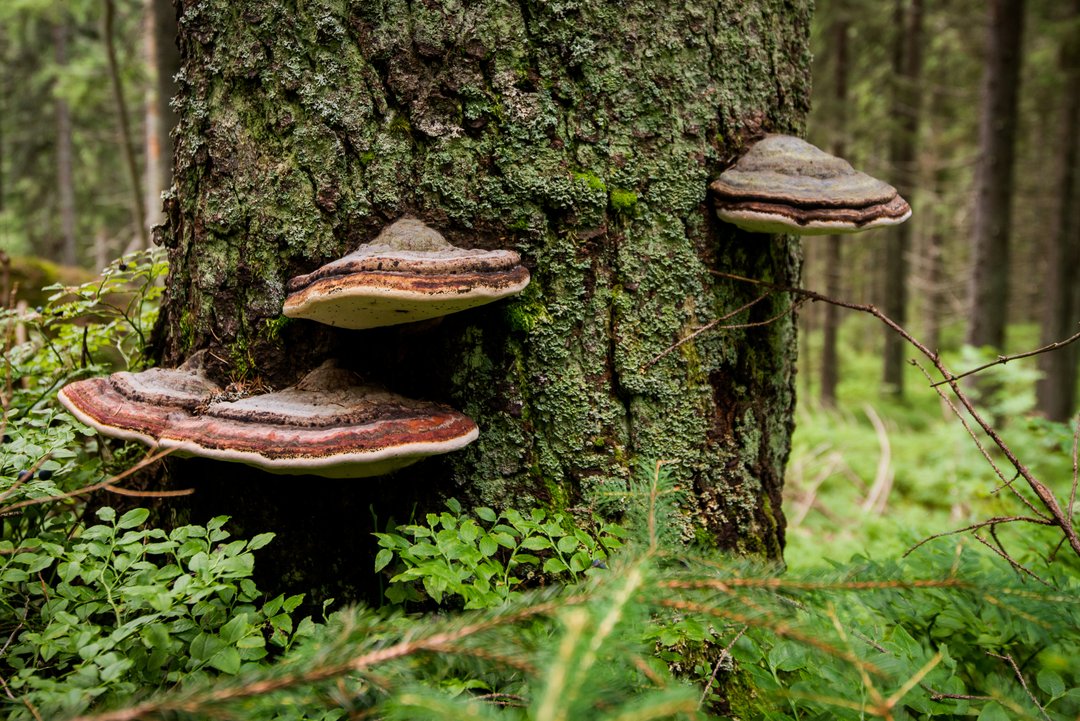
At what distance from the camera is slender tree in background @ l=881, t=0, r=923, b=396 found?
44.6 ft

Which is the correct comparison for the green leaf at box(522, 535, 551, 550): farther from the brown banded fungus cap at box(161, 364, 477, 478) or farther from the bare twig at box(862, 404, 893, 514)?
the bare twig at box(862, 404, 893, 514)

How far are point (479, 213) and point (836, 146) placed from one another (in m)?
13.8

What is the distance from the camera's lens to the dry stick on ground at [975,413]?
167 cm

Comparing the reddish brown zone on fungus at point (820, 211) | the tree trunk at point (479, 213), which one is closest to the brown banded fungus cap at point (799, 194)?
the reddish brown zone on fungus at point (820, 211)

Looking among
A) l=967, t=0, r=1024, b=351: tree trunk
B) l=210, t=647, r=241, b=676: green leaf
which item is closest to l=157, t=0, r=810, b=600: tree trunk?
l=210, t=647, r=241, b=676: green leaf

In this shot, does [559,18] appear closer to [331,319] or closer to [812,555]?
[331,319]

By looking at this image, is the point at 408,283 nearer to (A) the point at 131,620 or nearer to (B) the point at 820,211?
(A) the point at 131,620

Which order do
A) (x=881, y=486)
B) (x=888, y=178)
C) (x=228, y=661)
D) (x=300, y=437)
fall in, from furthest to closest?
(x=888, y=178) < (x=881, y=486) < (x=300, y=437) < (x=228, y=661)

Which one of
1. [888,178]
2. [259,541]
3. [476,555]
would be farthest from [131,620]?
[888,178]

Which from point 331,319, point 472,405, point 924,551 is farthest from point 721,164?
point 924,551

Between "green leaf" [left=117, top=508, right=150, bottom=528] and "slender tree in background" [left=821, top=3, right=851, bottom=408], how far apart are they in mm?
13312

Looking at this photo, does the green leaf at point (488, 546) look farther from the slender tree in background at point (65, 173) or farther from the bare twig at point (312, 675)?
the slender tree in background at point (65, 173)

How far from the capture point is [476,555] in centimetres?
170

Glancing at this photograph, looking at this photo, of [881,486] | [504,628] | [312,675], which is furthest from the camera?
[881,486]
